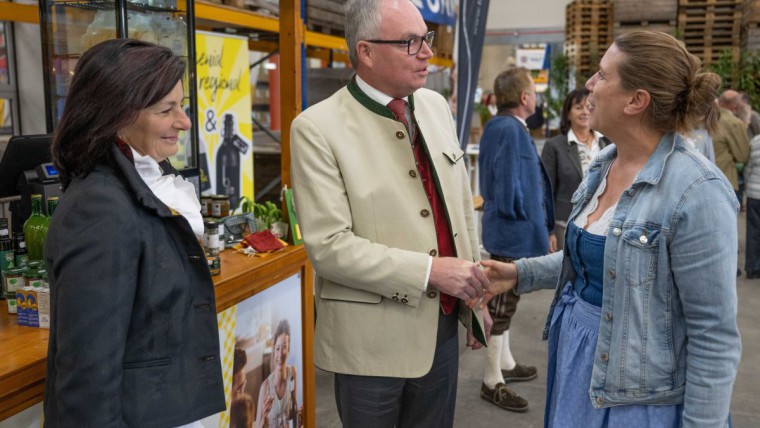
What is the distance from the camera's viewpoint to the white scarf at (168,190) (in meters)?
1.53

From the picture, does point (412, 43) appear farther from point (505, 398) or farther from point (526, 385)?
point (526, 385)

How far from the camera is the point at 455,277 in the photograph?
73.7 inches

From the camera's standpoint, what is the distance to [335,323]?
1997mm

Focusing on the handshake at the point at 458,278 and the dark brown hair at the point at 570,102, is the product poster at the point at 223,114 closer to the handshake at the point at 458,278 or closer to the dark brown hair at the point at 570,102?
the dark brown hair at the point at 570,102

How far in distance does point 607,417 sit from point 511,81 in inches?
99.0

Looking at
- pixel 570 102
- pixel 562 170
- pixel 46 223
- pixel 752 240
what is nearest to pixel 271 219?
pixel 46 223

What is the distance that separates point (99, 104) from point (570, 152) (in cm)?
345

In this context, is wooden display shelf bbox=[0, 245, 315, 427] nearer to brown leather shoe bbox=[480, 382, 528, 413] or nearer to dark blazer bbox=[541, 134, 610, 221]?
brown leather shoe bbox=[480, 382, 528, 413]

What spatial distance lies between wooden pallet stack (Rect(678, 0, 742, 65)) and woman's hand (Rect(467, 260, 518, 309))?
10469 millimetres

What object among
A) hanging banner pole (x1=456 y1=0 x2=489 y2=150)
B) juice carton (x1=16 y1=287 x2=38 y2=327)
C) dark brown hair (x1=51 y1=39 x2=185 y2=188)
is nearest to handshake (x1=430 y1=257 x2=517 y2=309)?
dark brown hair (x1=51 y1=39 x2=185 y2=188)

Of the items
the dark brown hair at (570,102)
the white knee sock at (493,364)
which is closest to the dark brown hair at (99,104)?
the white knee sock at (493,364)

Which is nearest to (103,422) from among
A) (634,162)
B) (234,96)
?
(634,162)

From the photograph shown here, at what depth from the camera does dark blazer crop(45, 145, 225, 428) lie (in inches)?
53.2

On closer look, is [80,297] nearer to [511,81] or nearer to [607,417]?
[607,417]
